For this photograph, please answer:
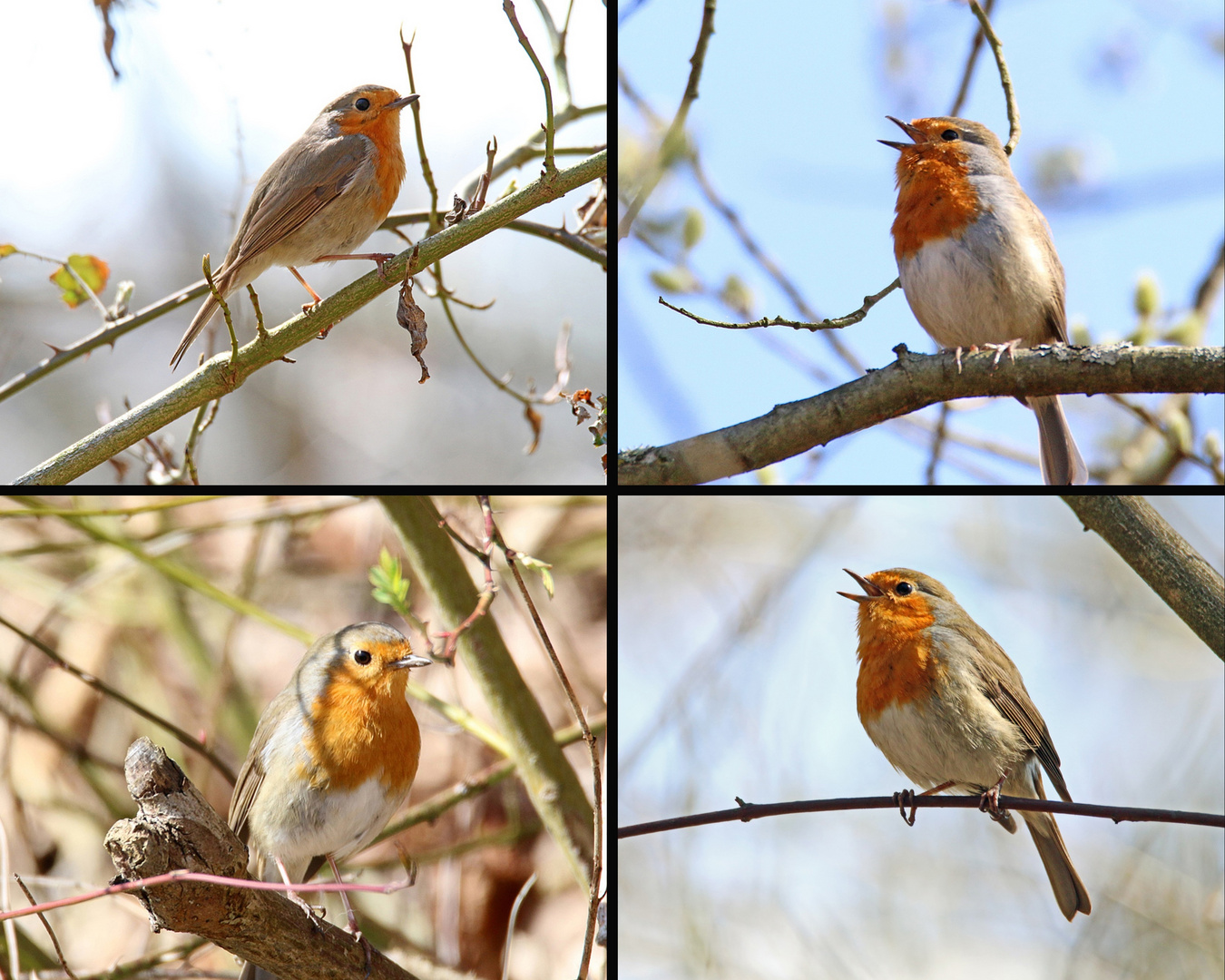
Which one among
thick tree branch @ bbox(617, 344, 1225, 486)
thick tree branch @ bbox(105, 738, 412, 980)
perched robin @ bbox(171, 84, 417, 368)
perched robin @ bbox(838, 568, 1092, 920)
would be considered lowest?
thick tree branch @ bbox(105, 738, 412, 980)

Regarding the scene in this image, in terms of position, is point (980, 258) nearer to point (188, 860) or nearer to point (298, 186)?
point (298, 186)

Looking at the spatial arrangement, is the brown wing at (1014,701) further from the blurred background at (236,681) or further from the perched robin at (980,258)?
the blurred background at (236,681)

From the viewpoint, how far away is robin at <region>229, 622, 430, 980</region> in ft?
4.89

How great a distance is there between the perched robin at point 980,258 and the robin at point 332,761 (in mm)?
928

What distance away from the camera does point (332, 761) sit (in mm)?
1493

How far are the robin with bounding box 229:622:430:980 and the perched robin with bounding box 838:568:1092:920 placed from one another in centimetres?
70

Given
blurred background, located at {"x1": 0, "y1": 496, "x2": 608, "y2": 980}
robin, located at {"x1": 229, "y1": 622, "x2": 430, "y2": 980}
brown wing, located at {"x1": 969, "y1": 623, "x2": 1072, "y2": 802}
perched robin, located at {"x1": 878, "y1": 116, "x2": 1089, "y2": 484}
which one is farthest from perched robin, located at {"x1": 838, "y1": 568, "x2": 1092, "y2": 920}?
robin, located at {"x1": 229, "y1": 622, "x2": 430, "y2": 980}

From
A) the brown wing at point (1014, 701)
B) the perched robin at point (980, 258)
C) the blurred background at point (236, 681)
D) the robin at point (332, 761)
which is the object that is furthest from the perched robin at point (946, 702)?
the robin at point (332, 761)

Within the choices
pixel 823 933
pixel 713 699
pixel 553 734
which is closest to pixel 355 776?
pixel 553 734

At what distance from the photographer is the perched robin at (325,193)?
1.48 meters

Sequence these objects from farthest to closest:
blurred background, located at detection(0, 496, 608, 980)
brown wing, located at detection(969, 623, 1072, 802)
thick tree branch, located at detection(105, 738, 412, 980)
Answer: blurred background, located at detection(0, 496, 608, 980) < brown wing, located at detection(969, 623, 1072, 802) < thick tree branch, located at detection(105, 738, 412, 980)

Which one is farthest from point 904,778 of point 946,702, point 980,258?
point 980,258

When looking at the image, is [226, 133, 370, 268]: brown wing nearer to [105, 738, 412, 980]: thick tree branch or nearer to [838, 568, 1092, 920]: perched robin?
[105, 738, 412, 980]: thick tree branch

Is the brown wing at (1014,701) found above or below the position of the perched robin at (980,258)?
below
